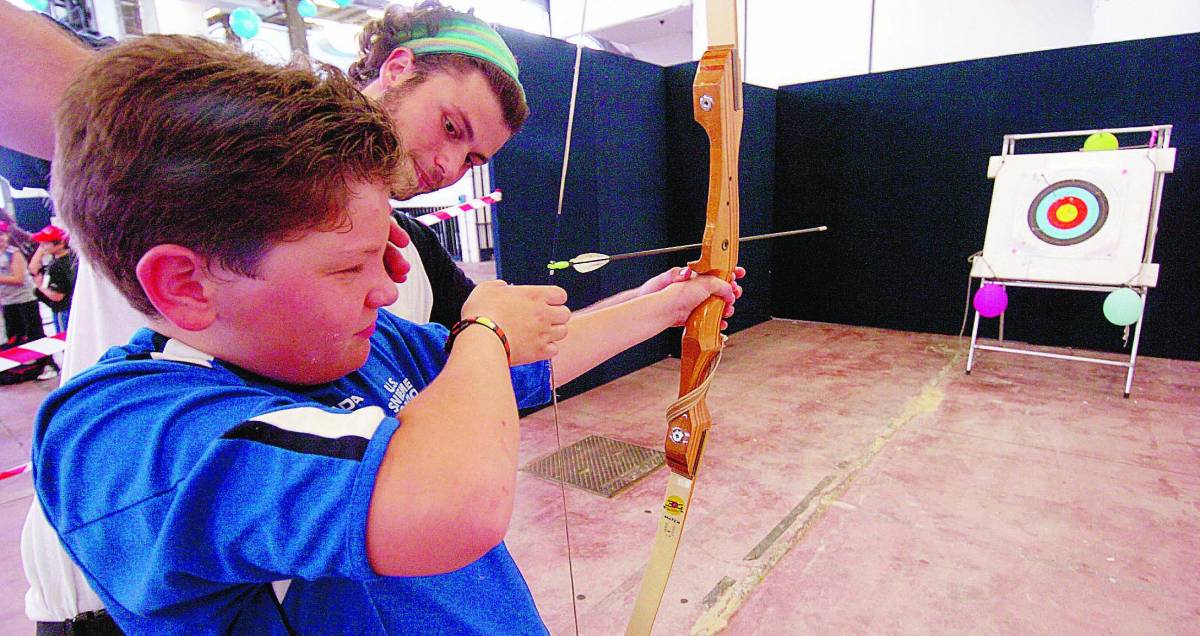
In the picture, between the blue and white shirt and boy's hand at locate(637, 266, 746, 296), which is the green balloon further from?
the blue and white shirt

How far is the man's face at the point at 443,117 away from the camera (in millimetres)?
833

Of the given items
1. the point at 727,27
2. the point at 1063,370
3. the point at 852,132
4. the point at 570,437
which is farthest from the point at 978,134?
the point at 727,27

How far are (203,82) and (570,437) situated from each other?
2179 millimetres

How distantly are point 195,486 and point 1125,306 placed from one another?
3.57m

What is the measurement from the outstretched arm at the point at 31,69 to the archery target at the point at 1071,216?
11.4 ft

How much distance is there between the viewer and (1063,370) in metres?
3.12

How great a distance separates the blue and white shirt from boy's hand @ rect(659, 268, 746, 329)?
0.67 meters

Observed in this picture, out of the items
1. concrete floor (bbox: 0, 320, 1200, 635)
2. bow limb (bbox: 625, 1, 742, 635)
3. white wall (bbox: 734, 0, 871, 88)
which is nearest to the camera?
bow limb (bbox: 625, 1, 742, 635)

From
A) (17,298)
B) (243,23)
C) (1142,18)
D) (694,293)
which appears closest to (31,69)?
(694,293)

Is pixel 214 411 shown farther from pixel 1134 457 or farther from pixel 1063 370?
pixel 1063 370

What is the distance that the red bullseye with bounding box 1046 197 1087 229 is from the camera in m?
3.03

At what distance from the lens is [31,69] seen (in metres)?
0.54

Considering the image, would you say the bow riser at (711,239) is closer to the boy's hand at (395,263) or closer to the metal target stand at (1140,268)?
the boy's hand at (395,263)

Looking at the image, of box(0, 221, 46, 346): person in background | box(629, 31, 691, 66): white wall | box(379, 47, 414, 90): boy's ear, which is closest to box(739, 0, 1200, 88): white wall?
box(629, 31, 691, 66): white wall
